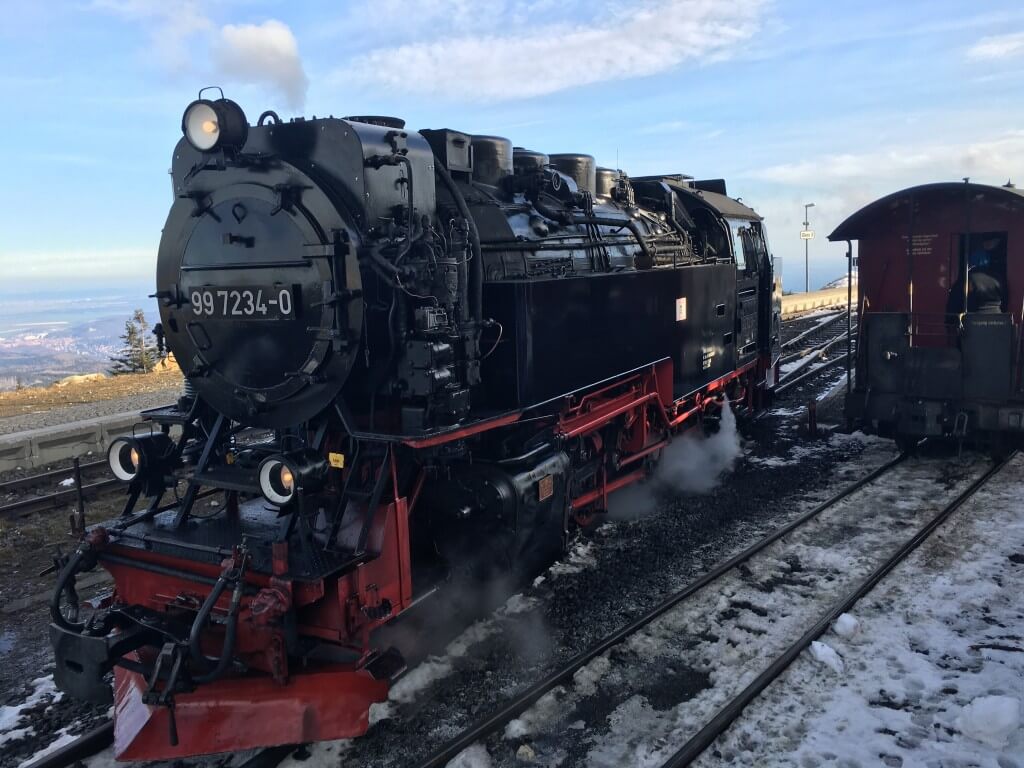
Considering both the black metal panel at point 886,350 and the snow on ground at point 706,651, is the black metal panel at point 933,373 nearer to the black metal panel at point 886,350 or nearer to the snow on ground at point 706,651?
the black metal panel at point 886,350

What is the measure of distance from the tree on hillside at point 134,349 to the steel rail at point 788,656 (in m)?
24.6

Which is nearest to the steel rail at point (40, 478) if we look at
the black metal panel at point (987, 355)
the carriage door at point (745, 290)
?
the carriage door at point (745, 290)

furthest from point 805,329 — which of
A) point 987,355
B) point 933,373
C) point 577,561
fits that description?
point 577,561

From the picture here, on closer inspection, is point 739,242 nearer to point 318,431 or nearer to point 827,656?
point 827,656

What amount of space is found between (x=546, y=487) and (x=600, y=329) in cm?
153

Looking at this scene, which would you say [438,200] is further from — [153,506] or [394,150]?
[153,506]

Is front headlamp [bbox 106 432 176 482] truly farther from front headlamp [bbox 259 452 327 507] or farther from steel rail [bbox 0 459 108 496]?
steel rail [bbox 0 459 108 496]

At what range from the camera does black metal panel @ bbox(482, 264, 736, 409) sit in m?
5.29

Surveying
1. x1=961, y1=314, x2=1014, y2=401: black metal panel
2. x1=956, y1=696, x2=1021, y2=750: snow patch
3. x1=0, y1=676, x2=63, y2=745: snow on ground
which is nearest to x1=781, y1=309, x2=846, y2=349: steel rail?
x1=961, y1=314, x2=1014, y2=401: black metal panel

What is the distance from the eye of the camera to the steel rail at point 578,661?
4.11 metres

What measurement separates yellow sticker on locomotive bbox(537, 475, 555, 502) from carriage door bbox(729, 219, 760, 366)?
539 centimetres

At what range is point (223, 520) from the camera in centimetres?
494

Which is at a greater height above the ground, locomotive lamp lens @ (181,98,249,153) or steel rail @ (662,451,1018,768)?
Answer: locomotive lamp lens @ (181,98,249,153)

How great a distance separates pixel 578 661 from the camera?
4.93 m
